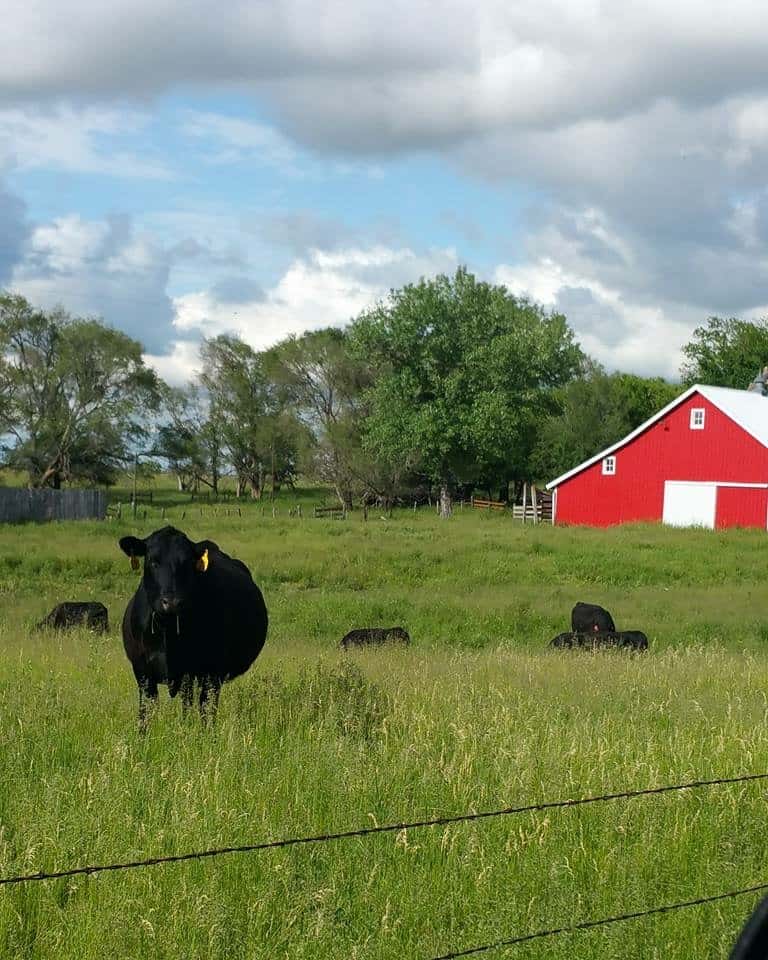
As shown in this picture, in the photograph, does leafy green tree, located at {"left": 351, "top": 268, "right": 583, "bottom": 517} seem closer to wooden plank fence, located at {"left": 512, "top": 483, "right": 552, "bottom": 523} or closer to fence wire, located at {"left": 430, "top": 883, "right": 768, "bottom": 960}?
wooden plank fence, located at {"left": 512, "top": 483, "right": 552, "bottom": 523}

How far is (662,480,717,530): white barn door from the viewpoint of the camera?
50.9 meters

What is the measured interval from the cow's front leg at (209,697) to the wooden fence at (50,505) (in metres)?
42.2

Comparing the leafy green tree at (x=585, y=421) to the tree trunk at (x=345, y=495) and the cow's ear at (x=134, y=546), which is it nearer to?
the tree trunk at (x=345, y=495)

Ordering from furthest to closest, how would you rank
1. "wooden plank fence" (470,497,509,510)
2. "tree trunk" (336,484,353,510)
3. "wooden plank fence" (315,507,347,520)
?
"tree trunk" (336,484,353,510), "wooden plank fence" (470,497,509,510), "wooden plank fence" (315,507,347,520)

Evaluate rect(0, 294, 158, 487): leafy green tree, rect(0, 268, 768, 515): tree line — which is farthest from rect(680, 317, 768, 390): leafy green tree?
rect(0, 294, 158, 487): leafy green tree

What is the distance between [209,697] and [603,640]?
31.6 ft

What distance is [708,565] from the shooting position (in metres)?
31.5

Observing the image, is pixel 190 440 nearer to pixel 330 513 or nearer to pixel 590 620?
pixel 330 513

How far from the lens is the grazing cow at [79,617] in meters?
18.9

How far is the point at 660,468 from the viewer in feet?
177

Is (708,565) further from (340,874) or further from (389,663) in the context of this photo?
(340,874)

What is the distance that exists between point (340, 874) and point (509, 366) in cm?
6143

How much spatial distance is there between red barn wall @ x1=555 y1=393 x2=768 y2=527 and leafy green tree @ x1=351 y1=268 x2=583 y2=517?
911 centimetres

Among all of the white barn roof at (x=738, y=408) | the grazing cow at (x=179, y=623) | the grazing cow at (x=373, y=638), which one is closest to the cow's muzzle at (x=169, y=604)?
the grazing cow at (x=179, y=623)
